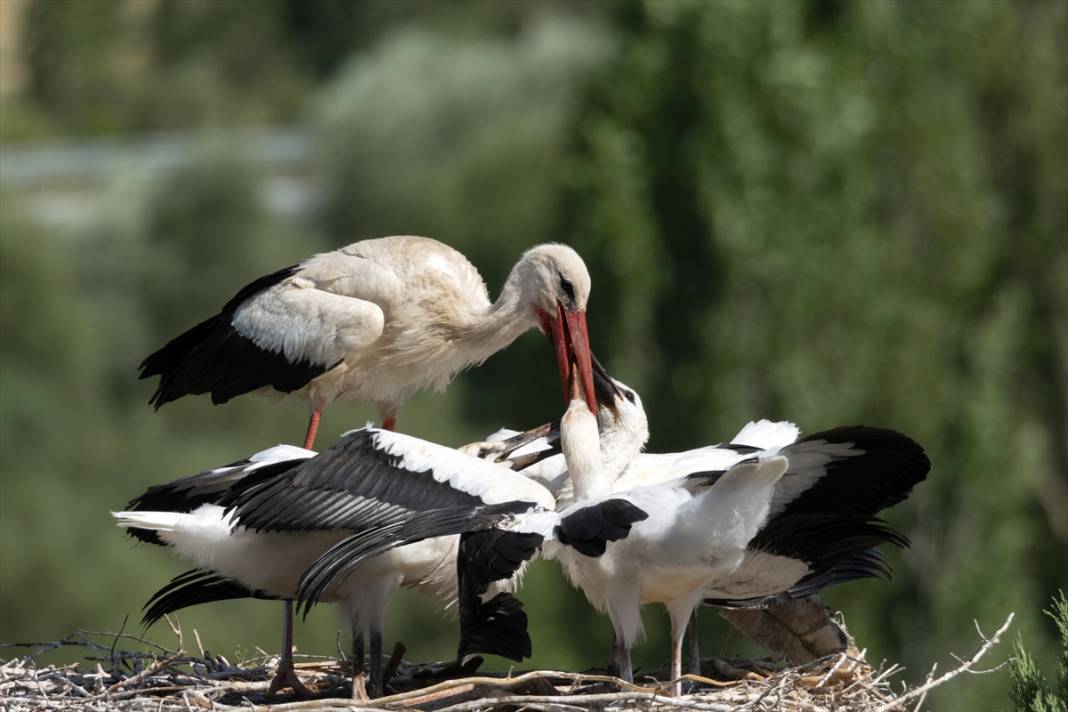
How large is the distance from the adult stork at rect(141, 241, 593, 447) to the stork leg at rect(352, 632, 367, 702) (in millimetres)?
1866

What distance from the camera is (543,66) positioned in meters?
42.4

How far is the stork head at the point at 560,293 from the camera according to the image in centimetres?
954

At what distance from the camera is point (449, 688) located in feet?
26.1

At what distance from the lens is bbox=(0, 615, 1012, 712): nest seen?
7676 mm

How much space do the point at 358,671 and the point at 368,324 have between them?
2090mm

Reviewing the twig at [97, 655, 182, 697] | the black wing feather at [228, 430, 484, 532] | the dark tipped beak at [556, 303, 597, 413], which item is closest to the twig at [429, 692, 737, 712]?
the black wing feather at [228, 430, 484, 532]

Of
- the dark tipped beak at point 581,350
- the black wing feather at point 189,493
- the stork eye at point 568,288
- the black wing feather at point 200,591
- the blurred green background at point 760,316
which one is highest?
the stork eye at point 568,288

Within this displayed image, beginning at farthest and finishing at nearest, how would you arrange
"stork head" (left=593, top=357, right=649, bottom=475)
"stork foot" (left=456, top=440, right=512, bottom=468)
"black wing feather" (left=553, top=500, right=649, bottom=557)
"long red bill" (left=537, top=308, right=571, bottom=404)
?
"long red bill" (left=537, top=308, right=571, bottom=404) < "stork foot" (left=456, top=440, right=512, bottom=468) < "stork head" (left=593, top=357, right=649, bottom=475) < "black wing feather" (left=553, top=500, right=649, bottom=557)

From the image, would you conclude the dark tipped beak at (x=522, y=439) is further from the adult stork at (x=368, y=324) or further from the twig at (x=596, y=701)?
the twig at (x=596, y=701)

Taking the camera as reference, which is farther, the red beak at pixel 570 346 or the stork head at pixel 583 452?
the red beak at pixel 570 346

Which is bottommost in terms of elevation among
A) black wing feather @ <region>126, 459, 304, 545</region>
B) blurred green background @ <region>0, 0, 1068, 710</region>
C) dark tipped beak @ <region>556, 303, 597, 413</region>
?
blurred green background @ <region>0, 0, 1068, 710</region>

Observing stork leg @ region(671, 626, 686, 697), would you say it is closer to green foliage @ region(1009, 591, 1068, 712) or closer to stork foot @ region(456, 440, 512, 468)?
stork foot @ region(456, 440, 512, 468)

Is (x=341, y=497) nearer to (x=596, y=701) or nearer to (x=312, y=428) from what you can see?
(x=596, y=701)

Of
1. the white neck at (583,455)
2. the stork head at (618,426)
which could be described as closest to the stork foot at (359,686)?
the white neck at (583,455)
